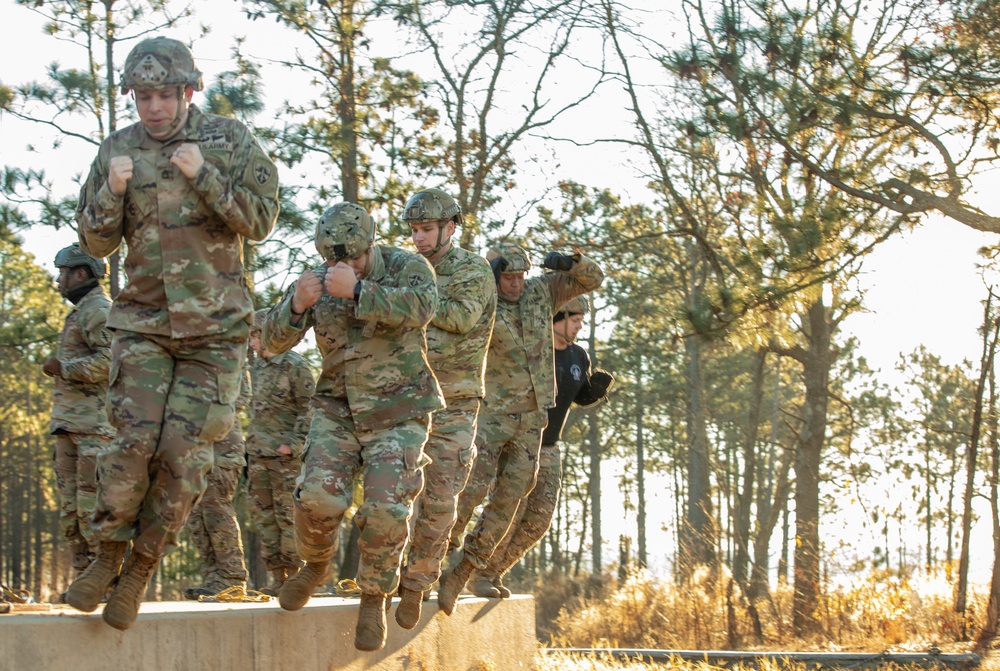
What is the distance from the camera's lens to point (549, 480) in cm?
903

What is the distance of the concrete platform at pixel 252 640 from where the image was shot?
5.18 m

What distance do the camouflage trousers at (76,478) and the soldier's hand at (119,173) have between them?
3.80 metres

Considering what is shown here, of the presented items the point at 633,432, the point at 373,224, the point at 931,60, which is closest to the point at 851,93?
the point at 931,60

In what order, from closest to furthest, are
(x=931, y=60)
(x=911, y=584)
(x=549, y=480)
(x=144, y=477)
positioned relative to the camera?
(x=144, y=477) → (x=549, y=480) → (x=931, y=60) → (x=911, y=584)

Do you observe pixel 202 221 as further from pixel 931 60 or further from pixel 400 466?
pixel 931 60

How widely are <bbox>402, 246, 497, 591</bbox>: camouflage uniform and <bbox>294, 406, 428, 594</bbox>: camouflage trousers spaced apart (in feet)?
1.93

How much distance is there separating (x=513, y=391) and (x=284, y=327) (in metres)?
2.50

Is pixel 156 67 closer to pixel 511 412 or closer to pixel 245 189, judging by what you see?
pixel 245 189

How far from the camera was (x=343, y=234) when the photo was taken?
20.9ft

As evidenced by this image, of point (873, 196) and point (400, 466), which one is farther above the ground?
point (873, 196)

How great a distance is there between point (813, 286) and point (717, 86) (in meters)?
1.99

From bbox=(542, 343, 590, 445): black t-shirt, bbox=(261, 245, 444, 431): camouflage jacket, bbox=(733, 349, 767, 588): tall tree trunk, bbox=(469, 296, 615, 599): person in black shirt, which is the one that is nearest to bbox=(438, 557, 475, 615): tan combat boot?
bbox=(469, 296, 615, 599): person in black shirt

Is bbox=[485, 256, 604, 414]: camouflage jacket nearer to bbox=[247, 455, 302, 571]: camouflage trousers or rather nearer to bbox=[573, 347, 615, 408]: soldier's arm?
bbox=[573, 347, 615, 408]: soldier's arm

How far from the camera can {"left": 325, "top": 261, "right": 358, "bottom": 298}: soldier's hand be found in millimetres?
6070
